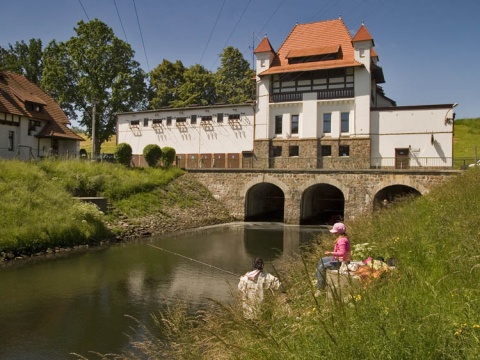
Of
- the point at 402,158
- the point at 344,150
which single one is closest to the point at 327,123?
the point at 344,150

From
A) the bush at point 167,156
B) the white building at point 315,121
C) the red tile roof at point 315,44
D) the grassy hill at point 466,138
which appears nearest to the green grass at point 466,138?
the grassy hill at point 466,138

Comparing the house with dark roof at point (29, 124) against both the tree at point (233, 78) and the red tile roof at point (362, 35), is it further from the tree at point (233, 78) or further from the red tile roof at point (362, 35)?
the red tile roof at point (362, 35)

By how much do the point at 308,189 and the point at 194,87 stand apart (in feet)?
79.6

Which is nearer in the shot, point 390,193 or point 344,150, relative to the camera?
point 390,193

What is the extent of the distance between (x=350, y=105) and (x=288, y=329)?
30493 mm

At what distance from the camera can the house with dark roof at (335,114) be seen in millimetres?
30422

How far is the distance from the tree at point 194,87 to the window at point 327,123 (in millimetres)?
19311

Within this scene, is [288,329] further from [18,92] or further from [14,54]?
[14,54]

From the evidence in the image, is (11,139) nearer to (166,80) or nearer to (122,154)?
(122,154)

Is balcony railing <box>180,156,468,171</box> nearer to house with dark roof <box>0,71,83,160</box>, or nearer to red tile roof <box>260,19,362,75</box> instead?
red tile roof <box>260,19,362,75</box>

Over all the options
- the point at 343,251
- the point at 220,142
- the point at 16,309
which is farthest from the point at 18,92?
the point at 343,251

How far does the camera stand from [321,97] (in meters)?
33.3

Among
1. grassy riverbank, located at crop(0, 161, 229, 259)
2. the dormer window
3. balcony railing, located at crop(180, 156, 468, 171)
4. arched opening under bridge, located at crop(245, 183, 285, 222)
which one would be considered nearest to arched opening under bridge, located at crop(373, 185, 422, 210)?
balcony railing, located at crop(180, 156, 468, 171)

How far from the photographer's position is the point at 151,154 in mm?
32625
